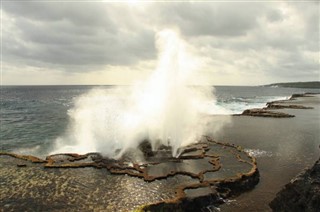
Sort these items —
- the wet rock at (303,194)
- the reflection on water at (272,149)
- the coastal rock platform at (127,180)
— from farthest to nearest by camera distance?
the reflection on water at (272,149) < the coastal rock platform at (127,180) < the wet rock at (303,194)

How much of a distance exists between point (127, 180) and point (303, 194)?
1493cm

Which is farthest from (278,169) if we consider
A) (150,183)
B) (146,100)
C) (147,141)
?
(146,100)

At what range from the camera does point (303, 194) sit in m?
16.4

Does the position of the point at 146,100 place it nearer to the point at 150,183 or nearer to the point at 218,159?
the point at 218,159

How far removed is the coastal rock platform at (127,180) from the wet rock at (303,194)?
19.0 ft

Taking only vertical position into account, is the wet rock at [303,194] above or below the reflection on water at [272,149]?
above

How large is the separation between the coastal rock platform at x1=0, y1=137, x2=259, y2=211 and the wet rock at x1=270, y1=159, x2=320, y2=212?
228 inches

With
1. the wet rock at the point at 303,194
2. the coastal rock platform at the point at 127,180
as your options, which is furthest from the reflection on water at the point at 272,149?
the wet rock at the point at 303,194

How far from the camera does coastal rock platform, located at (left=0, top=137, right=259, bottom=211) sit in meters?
21.6

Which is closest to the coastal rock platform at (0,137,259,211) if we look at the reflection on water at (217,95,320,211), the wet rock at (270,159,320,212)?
the reflection on water at (217,95,320,211)

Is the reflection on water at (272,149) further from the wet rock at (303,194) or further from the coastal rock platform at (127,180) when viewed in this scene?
the wet rock at (303,194)

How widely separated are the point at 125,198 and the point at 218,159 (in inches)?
550

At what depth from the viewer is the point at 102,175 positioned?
91.2ft

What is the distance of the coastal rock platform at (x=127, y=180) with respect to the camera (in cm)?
2161
